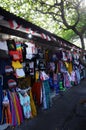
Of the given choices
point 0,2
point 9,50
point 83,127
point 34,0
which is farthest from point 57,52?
point 0,2

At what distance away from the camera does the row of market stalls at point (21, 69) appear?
5.56 meters

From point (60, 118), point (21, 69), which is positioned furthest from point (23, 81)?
point (60, 118)

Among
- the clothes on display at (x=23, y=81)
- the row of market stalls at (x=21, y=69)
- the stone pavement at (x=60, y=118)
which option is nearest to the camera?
the row of market stalls at (x=21, y=69)

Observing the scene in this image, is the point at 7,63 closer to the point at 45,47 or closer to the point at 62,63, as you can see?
the point at 45,47

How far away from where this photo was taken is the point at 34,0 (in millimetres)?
10492

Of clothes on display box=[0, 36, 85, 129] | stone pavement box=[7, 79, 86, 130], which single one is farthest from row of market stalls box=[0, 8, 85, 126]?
stone pavement box=[7, 79, 86, 130]

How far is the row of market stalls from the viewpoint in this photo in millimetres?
5561

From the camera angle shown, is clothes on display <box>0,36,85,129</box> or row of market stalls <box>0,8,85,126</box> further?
clothes on display <box>0,36,85,129</box>

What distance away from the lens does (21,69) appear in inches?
240

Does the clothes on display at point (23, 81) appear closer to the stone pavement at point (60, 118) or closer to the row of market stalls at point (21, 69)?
the row of market stalls at point (21, 69)

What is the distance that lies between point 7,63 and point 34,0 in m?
5.42

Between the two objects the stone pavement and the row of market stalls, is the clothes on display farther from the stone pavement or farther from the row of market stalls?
the stone pavement

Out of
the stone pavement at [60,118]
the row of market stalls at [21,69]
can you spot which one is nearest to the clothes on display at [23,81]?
the row of market stalls at [21,69]

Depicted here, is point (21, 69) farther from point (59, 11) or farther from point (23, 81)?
point (59, 11)
